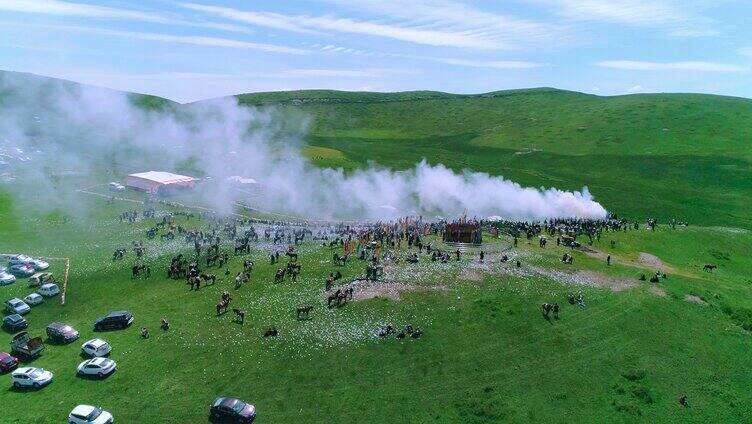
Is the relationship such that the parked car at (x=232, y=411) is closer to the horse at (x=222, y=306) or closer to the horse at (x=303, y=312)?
the horse at (x=303, y=312)

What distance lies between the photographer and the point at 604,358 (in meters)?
49.5

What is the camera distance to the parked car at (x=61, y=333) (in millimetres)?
51438

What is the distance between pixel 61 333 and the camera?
5156 cm

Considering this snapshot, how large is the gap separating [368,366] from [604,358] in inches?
893

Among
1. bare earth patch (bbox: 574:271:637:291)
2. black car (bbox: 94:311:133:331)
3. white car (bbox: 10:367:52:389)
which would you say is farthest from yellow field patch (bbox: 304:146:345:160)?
white car (bbox: 10:367:52:389)

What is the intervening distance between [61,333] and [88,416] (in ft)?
53.2

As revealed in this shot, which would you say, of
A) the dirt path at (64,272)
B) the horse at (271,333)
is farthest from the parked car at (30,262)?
the horse at (271,333)

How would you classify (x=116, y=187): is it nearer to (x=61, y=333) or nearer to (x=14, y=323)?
(x=14, y=323)

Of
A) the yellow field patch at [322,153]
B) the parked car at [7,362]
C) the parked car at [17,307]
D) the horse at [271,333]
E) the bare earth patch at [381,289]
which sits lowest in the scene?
the parked car at [7,362]

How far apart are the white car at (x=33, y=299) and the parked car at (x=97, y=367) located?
18.8 meters

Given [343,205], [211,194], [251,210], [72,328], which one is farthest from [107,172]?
[72,328]

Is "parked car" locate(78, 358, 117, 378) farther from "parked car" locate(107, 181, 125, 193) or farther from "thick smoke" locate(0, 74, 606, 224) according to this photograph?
"parked car" locate(107, 181, 125, 193)

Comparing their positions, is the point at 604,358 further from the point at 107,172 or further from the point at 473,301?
the point at 107,172

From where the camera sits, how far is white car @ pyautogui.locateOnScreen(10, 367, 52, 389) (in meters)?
44.2
